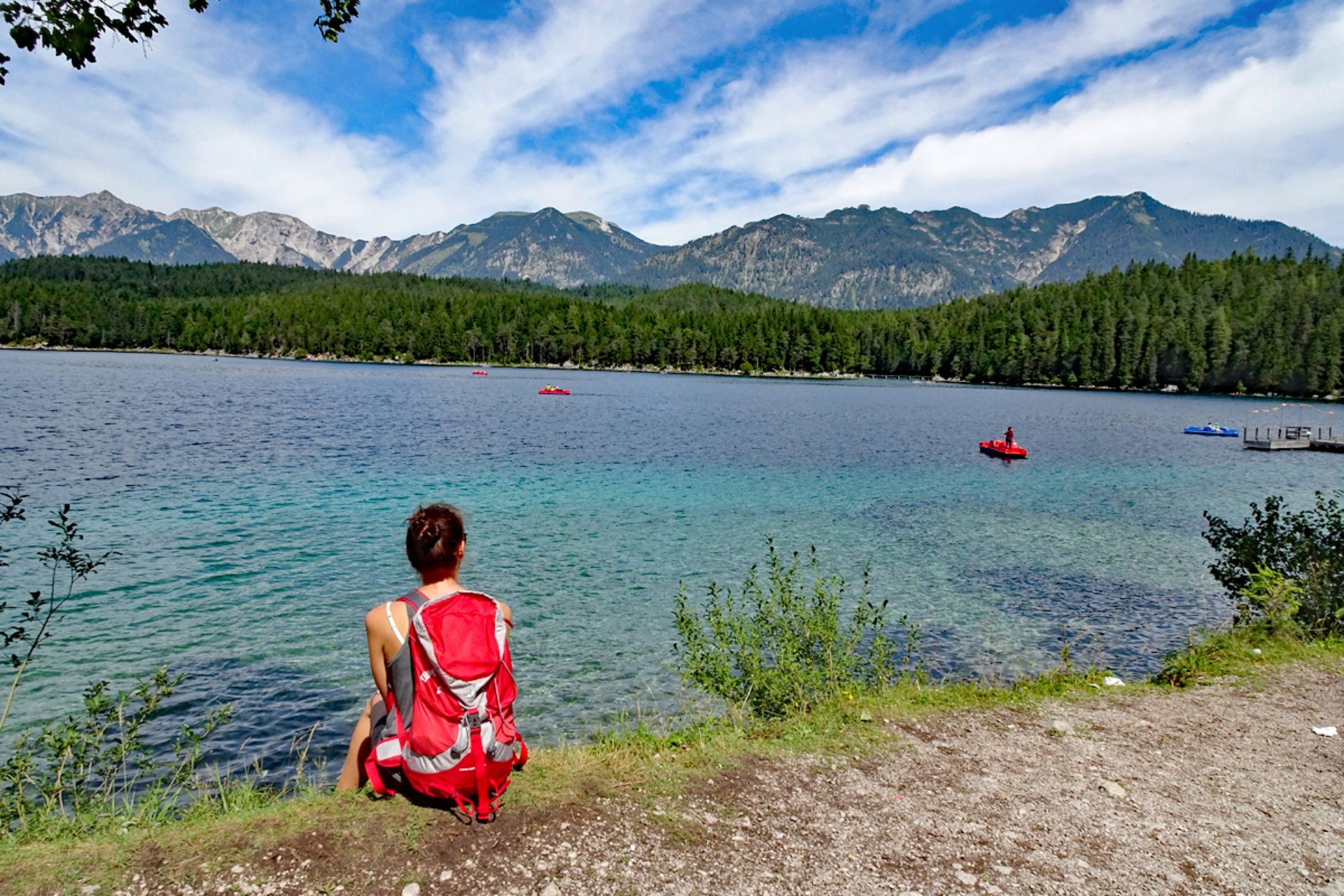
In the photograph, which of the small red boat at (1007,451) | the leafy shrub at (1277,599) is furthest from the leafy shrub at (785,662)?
the small red boat at (1007,451)

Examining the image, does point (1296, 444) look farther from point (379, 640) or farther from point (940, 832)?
point (379, 640)

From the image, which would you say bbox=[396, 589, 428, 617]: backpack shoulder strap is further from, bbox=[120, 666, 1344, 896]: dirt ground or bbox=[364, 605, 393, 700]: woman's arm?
bbox=[120, 666, 1344, 896]: dirt ground

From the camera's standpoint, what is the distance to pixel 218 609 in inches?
711

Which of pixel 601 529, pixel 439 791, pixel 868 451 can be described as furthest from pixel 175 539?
pixel 868 451

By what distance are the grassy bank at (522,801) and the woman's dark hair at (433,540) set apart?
210 cm

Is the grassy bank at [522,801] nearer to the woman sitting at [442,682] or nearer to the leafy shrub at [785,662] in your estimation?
the woman sitting at [442,682]

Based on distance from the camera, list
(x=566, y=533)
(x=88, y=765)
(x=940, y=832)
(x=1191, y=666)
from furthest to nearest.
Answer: (x=566, y=533) → (x=1191, y=666) → (x=88, y=765) → (x=940, y=832)

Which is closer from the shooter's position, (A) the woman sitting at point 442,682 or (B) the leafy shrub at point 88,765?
(A) the woman sitting at point 442,682

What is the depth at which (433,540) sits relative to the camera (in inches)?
246

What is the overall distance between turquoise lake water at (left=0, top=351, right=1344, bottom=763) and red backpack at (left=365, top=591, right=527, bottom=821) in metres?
6.47

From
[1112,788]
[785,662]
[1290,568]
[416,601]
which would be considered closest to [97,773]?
[416,601]

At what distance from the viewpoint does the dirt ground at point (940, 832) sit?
5520mm

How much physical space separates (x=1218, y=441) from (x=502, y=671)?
89154mm

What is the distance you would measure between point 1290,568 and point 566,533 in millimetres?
20930
